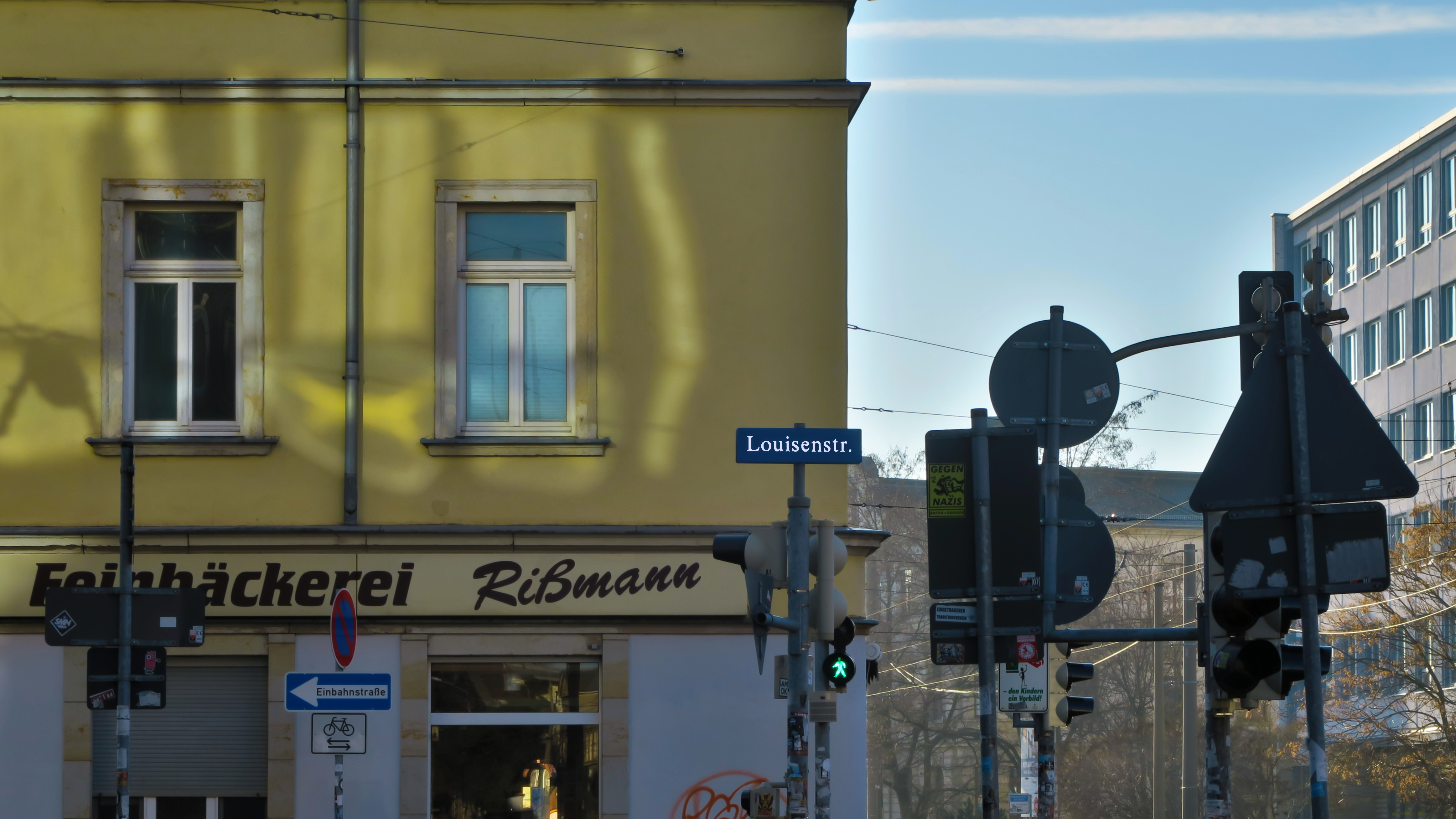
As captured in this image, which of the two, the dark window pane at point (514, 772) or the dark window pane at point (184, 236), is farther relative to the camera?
the dark window pane at point (184, 236)

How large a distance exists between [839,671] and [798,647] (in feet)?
5.23

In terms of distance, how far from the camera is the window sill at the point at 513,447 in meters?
14.3

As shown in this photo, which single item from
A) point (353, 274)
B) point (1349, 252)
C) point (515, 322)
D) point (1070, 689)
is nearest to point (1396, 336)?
point (1349, 252)

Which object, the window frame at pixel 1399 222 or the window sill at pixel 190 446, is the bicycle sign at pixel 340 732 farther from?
the window frame at pixel 1399 222

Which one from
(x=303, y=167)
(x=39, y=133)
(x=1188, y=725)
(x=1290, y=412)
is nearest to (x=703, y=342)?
(x=303, y=167)

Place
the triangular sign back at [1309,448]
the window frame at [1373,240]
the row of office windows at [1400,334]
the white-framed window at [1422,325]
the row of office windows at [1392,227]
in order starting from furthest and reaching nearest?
the window frame at [1373,240]
the white-framed window at [1422,325]
the row of office windows at [1400,334]
the row of office windows at [1392,227]
the triangular sign back at [1309,448]

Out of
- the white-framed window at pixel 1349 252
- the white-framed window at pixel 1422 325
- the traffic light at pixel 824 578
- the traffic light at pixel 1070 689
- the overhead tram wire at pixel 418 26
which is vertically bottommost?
the traffic light at pixel 1070 689

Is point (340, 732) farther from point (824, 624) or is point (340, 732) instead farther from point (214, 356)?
point (214, 356)

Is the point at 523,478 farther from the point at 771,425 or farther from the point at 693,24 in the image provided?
the point at 693,24

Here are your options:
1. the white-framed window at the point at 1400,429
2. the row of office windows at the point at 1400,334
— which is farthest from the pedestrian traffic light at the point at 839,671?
the white-framed window at the point at 1400,429

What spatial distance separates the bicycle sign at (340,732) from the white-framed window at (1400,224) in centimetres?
5566

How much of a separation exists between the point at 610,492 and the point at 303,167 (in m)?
3.90

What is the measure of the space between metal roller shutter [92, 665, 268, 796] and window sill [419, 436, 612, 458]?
7.92 ft

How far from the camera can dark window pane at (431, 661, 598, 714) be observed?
46.8ft
